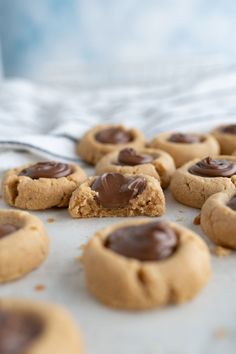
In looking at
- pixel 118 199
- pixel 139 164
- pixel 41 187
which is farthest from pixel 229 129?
pixel 41 187

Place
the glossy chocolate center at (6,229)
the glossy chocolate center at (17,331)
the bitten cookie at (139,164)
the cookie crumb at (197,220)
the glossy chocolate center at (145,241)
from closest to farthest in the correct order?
1. the glossy chocolate center at (17,331)
2. the glossy chocolate center at (145,241)
3. the glossy chocolate center at (6,229)
4. the cookie crumb at (197,220)
5. the bitten cookie at (139,164)

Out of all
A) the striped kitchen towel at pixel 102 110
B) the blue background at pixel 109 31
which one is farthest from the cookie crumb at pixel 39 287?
the blue background at pixel 109 31

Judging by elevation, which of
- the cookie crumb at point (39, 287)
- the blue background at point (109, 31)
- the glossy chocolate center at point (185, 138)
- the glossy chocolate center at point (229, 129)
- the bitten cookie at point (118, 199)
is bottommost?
the cookie crumb at point (39, 287)

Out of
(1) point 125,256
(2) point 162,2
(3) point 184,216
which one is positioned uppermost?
(2) point 162,2

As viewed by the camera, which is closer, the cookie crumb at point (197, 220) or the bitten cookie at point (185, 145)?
the cookie crumb at point (197, 220)

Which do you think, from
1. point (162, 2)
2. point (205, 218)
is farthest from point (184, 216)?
point (162, 2)

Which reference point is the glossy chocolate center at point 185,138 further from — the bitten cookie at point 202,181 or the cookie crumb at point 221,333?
the cookie crumb at point 221,333

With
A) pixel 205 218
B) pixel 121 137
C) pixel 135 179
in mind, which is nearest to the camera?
pixel 205 218

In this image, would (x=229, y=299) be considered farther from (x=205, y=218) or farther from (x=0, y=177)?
(x=0, y=177)
